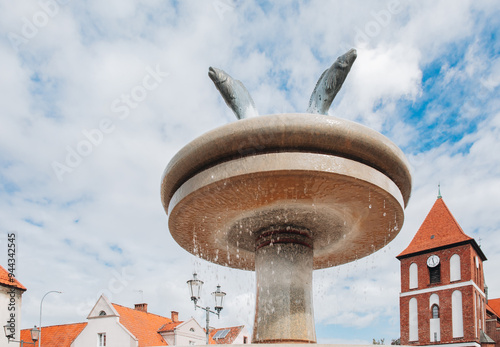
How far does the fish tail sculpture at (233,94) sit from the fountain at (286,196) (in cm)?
158

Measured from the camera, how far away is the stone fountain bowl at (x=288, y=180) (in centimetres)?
543

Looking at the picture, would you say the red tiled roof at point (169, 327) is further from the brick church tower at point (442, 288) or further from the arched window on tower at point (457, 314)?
the arched window on tower at point (457, 314)

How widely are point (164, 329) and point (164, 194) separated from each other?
2918 centimetres

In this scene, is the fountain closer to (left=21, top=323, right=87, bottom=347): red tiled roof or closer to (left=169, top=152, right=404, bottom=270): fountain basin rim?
(left=169, top=152, right=404, bottom=270): fountain basin rim

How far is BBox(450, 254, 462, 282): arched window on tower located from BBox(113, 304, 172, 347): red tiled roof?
2524cm

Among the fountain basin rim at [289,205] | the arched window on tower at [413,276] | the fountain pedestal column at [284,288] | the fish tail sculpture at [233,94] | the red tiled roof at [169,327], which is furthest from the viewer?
the arched window on tower at [413,276]

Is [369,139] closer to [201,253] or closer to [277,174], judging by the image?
[277,174]

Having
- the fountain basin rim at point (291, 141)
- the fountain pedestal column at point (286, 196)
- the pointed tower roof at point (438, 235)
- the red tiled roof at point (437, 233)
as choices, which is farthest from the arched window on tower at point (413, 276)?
the fountain basin rim at point (291, 141)

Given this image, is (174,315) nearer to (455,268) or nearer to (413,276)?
(413,276)

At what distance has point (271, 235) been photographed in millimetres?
6969

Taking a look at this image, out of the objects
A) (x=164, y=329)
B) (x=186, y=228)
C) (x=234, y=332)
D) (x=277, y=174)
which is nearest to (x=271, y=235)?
(x=186, y=228)

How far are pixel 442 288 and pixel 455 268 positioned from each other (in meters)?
2.10

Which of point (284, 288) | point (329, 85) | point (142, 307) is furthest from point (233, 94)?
point (142, 307)

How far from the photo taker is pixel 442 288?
4219 centimetres
